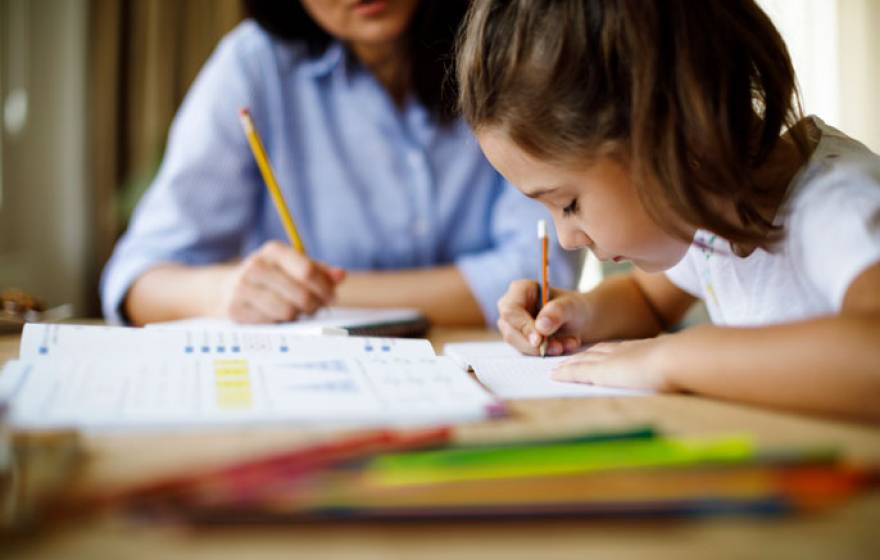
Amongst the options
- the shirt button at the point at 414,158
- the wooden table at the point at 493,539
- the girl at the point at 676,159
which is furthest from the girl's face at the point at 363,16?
the wooden table at the point at 493,539

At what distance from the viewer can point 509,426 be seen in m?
0.53

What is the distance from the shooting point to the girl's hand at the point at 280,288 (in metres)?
1.03

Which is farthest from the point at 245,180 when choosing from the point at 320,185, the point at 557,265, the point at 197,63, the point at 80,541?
the point at 197,63

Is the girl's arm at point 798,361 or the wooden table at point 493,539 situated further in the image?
the girl's arm at point 798,361

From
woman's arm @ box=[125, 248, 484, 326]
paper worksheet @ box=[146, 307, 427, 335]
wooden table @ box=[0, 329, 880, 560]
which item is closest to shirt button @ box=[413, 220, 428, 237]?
woman's arm @ box=[125, 248, 484, 326]

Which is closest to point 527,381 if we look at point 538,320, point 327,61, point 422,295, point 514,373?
point 514,373

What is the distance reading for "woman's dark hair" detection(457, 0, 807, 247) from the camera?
28.1 inches

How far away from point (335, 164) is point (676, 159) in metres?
0.81

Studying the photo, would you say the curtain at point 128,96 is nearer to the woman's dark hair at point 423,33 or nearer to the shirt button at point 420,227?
the woman's dark hair at point 423,33

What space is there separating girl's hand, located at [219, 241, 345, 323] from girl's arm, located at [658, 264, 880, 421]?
1.70ft

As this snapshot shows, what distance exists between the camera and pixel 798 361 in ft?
1.85

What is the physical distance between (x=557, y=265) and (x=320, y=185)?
0.45 metres

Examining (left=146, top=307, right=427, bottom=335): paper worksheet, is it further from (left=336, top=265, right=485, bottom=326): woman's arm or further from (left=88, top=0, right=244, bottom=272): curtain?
(left=88, top=0, right=244, bottom=272): curtain

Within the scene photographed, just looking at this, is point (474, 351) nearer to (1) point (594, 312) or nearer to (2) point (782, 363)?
(1) point (594, 312)
